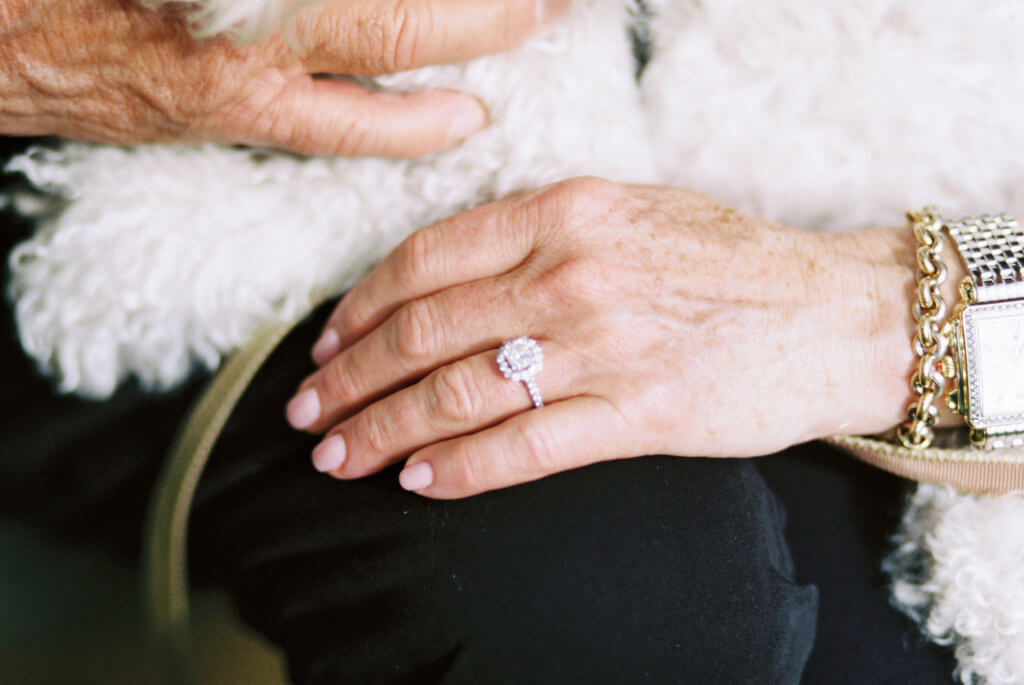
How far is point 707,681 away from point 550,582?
140 millimetres

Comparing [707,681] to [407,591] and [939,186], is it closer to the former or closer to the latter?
[407,591]

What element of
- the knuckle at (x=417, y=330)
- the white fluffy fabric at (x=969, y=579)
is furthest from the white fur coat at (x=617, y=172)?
the knuckle at (x=417, y=330)

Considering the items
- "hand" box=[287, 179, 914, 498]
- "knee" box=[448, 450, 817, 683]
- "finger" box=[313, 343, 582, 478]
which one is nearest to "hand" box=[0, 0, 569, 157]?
"hand" box=[287, 179, 914, 498]

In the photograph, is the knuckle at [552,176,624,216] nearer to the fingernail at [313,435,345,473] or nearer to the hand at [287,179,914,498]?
the hand at [287,179,914,498]

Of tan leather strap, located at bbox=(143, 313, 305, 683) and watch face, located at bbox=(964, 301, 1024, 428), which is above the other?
watch face, located at bbox=(964, 301, 1024, 428)

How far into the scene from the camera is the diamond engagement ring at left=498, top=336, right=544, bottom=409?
0.55 metres

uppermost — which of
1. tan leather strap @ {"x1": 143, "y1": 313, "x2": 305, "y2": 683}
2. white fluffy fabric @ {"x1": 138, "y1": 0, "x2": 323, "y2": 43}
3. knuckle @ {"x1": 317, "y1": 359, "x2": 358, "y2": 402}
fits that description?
white fluffy fabric @ {"x1": 138, "y1": 0, "x2": 323, "y2": 43}

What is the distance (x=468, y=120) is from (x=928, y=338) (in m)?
0.41

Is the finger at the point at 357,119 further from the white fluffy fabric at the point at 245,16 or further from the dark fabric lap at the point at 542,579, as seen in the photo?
the dark fabric lap at the point at 542,579

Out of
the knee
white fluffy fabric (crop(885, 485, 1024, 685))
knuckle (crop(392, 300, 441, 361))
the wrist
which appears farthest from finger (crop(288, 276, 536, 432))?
white fluffy fabric (crop(885, 485, 1024, 685))

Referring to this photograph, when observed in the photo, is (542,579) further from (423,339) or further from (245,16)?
(245,16)

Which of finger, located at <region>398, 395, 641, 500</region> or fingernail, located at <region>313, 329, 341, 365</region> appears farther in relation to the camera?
fingernail, located at <region>313, 329, 341, 365</region>

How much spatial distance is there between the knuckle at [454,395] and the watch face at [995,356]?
0.38 metres

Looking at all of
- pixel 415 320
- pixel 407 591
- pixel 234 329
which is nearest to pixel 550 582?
pixel 407 591
